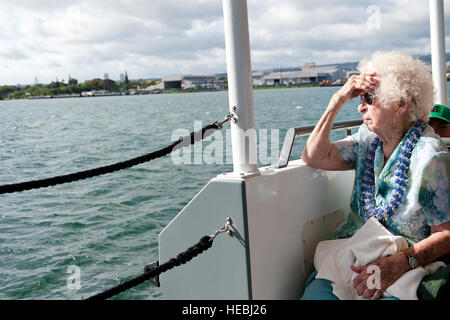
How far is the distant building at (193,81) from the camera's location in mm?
46281

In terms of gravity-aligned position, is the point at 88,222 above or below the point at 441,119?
below

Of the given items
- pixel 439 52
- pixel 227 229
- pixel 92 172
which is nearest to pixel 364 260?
pixel 227 229

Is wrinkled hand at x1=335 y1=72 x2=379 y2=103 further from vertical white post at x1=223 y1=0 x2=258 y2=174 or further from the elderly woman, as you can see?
vertical white post at x1=223 y1=0 x2=258 y2=174

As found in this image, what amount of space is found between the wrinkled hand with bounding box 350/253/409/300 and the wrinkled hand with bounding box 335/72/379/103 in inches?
25.7

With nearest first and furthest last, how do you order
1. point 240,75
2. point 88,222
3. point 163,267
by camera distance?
point 163,267 → point 240,75 → point 88,222

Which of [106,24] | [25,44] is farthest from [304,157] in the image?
[25,44]

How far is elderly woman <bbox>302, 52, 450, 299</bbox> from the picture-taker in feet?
5.31

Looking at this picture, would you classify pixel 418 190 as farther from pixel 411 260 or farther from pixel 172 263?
pixel 172 263

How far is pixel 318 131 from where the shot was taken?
76.0 inches

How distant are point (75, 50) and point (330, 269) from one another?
297ft

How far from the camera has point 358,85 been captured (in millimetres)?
1808

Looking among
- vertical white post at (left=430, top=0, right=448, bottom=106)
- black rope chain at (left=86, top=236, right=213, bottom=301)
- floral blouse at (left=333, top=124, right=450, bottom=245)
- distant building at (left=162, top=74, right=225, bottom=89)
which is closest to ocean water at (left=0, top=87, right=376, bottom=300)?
floral blouse at (left=333, top=124, right=450, bottom=245)

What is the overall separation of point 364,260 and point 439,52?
2.31 meters

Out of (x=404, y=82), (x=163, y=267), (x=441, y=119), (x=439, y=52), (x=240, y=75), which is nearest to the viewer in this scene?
(x=163, y=267)
